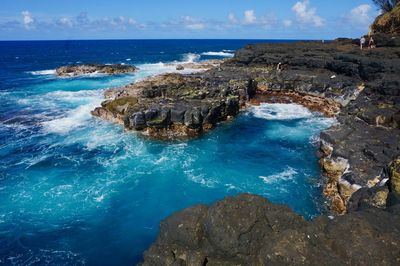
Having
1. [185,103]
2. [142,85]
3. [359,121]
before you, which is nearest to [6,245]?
[185,103]

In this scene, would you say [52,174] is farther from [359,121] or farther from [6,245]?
[359,121]

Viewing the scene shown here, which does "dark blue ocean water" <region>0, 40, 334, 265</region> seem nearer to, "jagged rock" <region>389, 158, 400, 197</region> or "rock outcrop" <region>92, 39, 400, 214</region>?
"rock outcrop" <region>92, 39, 400, 214</region>

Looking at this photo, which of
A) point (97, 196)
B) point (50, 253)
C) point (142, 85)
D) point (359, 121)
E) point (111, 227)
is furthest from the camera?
point (142, 85)

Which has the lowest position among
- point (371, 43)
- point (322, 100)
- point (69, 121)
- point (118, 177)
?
point (118, 177)

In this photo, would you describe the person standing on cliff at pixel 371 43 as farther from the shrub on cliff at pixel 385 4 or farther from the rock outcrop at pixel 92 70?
the rock outcrop at pixel 92 70

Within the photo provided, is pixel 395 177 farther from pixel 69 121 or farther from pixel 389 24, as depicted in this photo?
pixel 389 24

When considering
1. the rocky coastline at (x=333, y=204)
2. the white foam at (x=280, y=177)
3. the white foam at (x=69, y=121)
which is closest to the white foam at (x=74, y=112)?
the white foam at (x=69, y=121)

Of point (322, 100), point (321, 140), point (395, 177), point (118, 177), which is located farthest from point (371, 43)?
point (118, 177)
